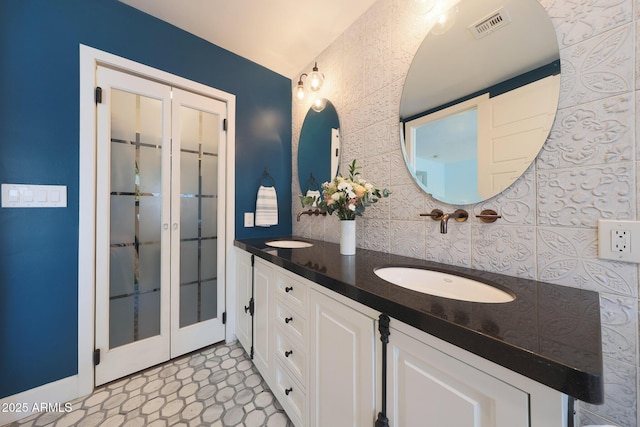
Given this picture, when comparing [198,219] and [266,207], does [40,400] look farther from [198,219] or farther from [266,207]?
[266,207]

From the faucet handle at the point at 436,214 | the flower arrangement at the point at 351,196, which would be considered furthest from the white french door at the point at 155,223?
the faucet handle at the point at 436,214

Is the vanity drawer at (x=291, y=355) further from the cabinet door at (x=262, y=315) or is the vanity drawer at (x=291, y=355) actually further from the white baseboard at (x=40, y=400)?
the white baseboard at (x=40, y=400)

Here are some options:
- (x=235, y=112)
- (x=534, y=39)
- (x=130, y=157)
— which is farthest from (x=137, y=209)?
(x=534, y=39)

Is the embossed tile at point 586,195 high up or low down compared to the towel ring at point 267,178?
down

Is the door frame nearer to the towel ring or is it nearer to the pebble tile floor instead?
the pebble tile floor

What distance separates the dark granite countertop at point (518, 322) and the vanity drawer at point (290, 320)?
279 mm

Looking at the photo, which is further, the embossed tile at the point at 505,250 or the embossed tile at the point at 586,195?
the embossed tile at the point at 505,250

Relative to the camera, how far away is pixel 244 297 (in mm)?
1663

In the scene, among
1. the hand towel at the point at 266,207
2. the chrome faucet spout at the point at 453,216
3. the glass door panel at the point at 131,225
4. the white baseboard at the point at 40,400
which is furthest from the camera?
the hand towel at the point at 266,207

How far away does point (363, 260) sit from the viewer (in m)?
1.14

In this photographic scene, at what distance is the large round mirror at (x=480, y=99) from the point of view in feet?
2.67

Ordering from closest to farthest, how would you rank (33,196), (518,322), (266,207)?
(518,322), (33,196), (266,207)

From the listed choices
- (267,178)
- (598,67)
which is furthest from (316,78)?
(598,67)

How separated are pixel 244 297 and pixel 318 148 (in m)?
1.28
